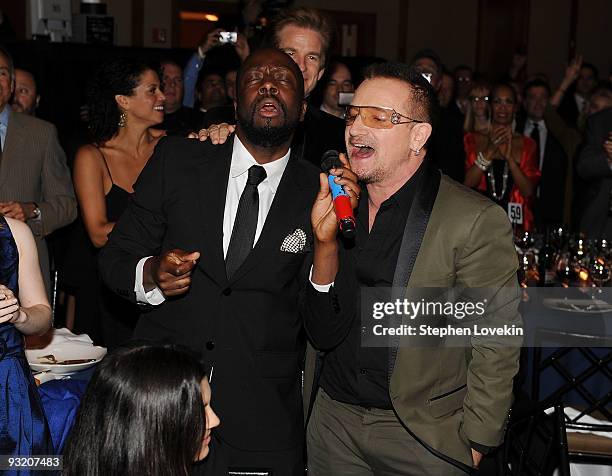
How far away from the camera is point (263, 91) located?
7.95ft

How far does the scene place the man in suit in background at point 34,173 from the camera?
12.4ft

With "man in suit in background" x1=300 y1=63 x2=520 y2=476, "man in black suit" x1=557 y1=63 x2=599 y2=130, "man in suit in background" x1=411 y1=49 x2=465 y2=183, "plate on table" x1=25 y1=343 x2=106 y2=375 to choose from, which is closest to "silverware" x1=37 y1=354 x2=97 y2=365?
"plate on table" x1=25 y1=343 x2=106 y2=375

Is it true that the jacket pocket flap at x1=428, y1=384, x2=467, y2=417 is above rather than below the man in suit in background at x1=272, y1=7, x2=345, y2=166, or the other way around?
below

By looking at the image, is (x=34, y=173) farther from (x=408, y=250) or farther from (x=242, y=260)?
(x=408, y=250)

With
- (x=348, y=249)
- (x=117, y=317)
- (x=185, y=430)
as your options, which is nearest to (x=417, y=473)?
(x=348, y=249)

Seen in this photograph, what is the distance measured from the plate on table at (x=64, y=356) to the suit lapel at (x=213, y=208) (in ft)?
1.81

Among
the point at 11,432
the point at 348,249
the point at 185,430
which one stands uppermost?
the point at 348,249

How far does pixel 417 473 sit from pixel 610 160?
3408 millimetres

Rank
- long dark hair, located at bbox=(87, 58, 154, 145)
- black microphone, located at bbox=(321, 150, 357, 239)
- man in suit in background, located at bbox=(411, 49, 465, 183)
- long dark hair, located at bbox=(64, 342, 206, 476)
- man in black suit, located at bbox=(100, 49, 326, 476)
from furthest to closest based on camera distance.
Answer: man in suit in background, located at bbox=(411, 49, 465, 183) → long dark hair, located at bbox=(87, 58, 154, 145) → man in black suit, located at bbox=(100, 49, 326, 476) → black microphone, located at bbox=(321, 150, 357, 239) → long dark hair, located at bbox=(64, 342, 206, 476)

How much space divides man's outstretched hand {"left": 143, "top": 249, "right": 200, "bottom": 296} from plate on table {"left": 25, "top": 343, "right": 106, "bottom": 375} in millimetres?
562

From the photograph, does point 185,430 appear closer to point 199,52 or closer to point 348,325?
point 348,325

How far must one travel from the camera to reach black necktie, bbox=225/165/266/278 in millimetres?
2391

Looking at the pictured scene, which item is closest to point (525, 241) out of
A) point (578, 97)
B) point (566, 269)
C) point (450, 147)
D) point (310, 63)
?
point (566, 269)

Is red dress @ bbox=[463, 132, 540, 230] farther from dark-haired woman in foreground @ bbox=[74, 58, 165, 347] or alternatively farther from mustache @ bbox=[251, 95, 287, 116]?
mustache @ bbox=[251, 95, 287, 116]
